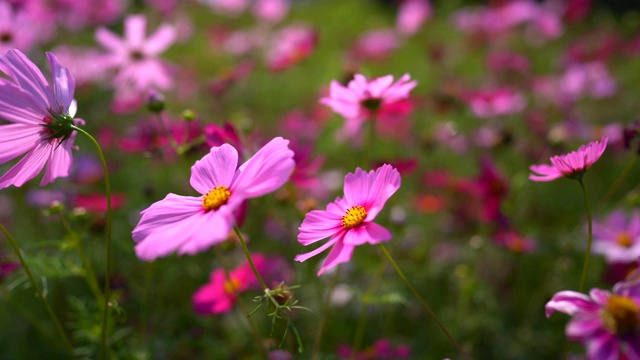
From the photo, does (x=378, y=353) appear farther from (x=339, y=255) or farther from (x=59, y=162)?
(x=59, y=162)

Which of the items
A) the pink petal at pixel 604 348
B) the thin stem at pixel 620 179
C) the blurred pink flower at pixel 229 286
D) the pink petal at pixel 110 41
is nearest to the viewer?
the pink petal at pixel 604 348

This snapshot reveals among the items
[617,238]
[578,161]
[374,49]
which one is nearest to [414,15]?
[374,49]

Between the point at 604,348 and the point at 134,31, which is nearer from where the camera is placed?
the point at 604,348

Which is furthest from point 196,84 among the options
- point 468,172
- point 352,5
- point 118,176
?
point 352,5

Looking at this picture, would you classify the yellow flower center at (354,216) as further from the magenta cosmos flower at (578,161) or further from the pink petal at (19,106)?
the pink petal at (19,106)

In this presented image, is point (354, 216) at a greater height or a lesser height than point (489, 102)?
greater

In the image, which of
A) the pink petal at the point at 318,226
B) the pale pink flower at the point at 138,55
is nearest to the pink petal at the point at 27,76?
the pink petal at the point at 318,226
